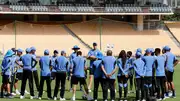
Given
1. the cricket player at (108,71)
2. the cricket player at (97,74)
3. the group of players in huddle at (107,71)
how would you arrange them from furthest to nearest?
the cricket player at (97,74) → the group of players in huddle at (107,71) → the cricket player at (108,71)

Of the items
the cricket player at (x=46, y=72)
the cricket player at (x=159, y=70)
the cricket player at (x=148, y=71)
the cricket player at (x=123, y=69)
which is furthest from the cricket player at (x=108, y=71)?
the cricket player at (x=46, y=72)

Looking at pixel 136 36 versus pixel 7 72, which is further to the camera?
pixel 136 36

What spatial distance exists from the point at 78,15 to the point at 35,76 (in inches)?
1383

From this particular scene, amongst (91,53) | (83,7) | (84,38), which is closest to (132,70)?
(91,53)

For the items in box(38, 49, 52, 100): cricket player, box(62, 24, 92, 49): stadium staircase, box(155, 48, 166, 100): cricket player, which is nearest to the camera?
box(155, 48, 166, 100): cricket player

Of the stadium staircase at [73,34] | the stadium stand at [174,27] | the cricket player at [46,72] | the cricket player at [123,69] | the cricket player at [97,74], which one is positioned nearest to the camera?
the cricket player at [97,74]

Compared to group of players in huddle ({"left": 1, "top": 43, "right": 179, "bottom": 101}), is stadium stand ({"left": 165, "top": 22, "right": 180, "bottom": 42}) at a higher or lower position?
lower

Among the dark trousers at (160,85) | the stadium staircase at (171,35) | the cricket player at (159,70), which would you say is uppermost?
the cricket player at (159,70)

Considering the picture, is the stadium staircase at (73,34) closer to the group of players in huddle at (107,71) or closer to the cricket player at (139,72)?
the group of players in huddle at (107,71)

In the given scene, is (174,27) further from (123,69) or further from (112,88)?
(112,88)

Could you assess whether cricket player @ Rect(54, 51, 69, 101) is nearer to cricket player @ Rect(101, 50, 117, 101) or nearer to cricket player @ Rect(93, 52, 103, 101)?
cricket player @ Rect(93, 52, 103, 101)

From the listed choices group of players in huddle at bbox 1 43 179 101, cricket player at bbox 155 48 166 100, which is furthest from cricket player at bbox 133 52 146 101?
cricket player at bbox 155 48 166 100

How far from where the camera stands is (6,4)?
50.8m

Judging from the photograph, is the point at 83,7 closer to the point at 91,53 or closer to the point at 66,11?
the point at 66,11
